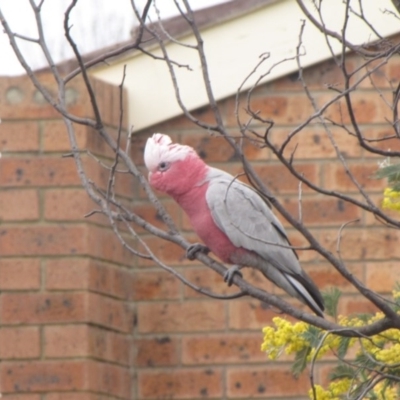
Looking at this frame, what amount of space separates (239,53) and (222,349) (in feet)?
3.35

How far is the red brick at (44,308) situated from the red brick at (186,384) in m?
0.38

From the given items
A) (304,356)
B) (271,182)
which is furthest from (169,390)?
(304,356)

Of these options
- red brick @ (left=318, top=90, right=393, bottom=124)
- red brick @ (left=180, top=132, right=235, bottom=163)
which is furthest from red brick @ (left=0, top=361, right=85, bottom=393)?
red brick @ (left=318, top=90, right=393, bottom=124)

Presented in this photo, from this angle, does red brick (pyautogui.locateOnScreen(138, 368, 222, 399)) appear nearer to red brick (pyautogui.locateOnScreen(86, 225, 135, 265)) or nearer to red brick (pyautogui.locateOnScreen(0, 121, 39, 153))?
red brick (pyautogui.locateOnScreen(86, 225, 135, 265))

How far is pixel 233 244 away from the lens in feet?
10.6

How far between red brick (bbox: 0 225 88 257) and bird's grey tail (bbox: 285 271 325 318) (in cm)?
→ 102

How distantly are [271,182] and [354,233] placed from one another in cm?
33

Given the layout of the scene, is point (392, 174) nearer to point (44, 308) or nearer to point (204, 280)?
point (204, 280)

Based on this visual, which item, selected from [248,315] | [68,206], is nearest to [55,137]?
[68,206]

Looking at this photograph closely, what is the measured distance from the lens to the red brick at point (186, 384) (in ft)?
13.2

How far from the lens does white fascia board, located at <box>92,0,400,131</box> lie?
4.05 metres

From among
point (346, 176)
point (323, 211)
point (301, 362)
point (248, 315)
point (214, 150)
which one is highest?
point (214, 150)

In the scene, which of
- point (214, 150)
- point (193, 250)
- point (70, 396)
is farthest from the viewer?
point (214, 150)

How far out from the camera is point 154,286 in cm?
407
